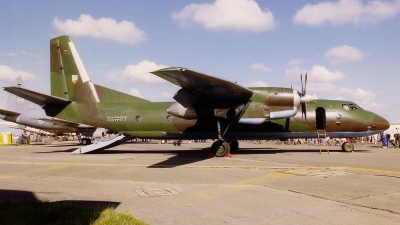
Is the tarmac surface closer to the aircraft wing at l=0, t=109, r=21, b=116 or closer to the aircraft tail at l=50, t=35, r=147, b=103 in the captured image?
the aircraft tail at l=50, t=35, r=147, b=103

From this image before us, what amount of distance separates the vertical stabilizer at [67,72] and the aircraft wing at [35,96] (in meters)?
1.10

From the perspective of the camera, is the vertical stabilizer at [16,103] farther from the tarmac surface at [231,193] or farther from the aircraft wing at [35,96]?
the tarmac surface at [231,193]

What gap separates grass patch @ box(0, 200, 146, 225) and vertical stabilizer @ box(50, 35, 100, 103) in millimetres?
16253

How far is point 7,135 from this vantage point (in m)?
54.6

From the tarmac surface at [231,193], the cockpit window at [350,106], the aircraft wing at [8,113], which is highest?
the aircraft wing at [8,113]

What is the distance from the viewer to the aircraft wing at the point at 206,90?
13828mm

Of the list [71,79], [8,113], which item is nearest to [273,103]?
[71,79]

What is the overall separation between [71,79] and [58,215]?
18.0 metres

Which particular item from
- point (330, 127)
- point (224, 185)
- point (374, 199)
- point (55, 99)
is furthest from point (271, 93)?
point (55, 99)

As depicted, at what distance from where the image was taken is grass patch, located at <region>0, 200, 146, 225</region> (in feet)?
15.9

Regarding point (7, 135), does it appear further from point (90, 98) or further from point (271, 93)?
point (271, 93)

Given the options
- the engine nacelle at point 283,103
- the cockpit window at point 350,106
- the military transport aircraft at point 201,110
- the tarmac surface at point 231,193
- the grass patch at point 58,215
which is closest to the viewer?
the grass patch at point 58,215

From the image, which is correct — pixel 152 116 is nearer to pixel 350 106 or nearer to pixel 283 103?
pixel 283 103

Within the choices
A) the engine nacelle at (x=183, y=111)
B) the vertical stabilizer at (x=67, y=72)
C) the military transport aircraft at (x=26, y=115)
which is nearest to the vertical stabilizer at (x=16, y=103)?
the military transport aircraft at (x=26, y=115)
